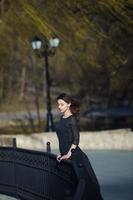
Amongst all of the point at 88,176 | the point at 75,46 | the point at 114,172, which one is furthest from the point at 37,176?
the point at 75,46

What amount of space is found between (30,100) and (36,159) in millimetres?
38184

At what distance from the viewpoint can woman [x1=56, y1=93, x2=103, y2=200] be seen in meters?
9.35

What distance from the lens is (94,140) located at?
20.0 m

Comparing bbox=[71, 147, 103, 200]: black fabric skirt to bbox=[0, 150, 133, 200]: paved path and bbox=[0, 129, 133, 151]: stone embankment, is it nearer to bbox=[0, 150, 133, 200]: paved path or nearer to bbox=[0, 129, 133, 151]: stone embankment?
bbox=[0, 150, 133, 200]: paved path

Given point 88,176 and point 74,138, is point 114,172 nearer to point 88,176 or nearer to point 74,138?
point 74,138

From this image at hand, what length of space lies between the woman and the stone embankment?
377 inches

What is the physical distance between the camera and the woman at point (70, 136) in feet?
30.7

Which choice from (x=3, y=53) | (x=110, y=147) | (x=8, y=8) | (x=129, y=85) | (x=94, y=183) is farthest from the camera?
(x=129, y=85)

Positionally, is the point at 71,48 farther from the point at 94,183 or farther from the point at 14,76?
the point at 14,76

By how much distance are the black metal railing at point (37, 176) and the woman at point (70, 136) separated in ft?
0.70

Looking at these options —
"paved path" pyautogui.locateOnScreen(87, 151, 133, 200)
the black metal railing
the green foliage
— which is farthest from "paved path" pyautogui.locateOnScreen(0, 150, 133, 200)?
the green foliage

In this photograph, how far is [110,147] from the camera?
1964 centimetres

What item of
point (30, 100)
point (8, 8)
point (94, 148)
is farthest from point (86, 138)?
point (30, 100)

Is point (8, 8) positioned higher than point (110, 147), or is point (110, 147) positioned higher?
point (8, 8)
